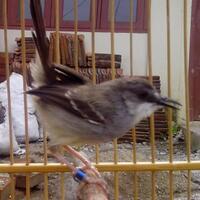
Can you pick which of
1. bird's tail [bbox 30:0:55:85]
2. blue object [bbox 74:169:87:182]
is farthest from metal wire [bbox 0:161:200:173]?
bird's tail [bbox 30:0:55:85]

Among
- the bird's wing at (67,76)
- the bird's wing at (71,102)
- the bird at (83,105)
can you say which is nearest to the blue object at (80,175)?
the bird at (83,105)

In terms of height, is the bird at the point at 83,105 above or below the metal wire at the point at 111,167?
above

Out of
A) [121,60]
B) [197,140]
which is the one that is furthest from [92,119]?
[121,60]

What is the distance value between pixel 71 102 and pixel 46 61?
0.61ft

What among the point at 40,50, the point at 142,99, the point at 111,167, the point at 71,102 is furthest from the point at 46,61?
the point at 111,167

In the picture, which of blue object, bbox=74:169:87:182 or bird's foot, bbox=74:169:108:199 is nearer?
bird's foot, bbox=74:169:108:199

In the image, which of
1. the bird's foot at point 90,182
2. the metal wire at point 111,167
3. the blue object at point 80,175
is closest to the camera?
the bird's foot at point 90,182

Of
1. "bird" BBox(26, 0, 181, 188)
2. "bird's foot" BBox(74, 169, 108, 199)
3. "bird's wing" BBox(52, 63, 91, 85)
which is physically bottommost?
"bird's foot" BBox(74, 169, 108, 199)

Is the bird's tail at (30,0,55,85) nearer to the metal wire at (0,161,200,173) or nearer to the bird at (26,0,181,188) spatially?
the bird at (26,0,181,188)

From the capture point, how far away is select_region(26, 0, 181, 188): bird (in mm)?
2727

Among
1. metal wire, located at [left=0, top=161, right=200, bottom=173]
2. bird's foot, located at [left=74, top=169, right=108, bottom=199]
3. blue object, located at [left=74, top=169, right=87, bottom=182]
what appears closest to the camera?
bird's foot, located at [left=74, top=169, right=108, bottom=199]

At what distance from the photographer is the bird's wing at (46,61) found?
2.67 m

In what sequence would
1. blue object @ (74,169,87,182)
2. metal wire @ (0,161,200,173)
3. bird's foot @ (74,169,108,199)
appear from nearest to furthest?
bird's foot @ (74,169,108,199), blue object @ (74,169,87,182), metal wire @ (0,161,200,173)

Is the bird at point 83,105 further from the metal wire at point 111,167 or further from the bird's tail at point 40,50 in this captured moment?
the metal wire at point 111,167
